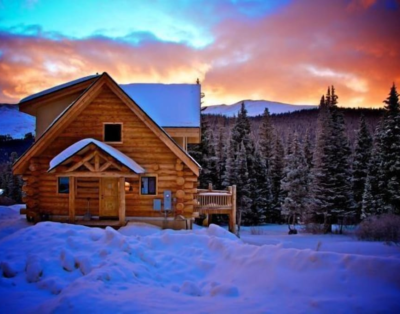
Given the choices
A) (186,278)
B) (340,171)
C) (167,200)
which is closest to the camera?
(186,278)

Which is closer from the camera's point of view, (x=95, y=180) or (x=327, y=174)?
(x=95, y=180)

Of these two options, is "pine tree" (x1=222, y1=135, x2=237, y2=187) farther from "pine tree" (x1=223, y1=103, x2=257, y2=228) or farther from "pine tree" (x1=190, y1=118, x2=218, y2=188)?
"pine tree" (x1=190, y1=118, x2=218, y2=188)

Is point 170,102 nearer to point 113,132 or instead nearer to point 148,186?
point 113,132

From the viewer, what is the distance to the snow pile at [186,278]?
5438mm

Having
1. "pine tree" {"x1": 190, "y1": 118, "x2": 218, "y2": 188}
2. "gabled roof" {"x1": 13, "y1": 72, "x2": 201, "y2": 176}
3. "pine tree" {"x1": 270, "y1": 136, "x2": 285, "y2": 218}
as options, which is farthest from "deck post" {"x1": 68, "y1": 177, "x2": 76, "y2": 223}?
"pine tree" {"x1": 270, "y1": 136, "x2": 285, "y2": 218}

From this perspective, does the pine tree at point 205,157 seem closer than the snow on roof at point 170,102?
No

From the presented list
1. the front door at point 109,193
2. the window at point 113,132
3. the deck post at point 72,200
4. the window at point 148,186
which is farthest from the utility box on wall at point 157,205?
the deck post at point 72,200

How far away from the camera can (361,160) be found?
37.0 metres

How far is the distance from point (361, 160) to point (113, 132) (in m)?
31.6

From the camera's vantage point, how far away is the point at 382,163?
96.6ft

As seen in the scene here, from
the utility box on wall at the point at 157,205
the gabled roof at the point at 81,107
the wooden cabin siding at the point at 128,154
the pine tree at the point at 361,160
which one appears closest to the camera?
the gabled roof at the point at 81,107

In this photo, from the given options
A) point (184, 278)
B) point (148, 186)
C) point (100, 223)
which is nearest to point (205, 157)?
point (148, 186)

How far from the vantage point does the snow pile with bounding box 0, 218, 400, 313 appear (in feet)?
17.8

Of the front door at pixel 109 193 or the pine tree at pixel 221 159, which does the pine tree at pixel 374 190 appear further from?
the front door at pixel 109 193
